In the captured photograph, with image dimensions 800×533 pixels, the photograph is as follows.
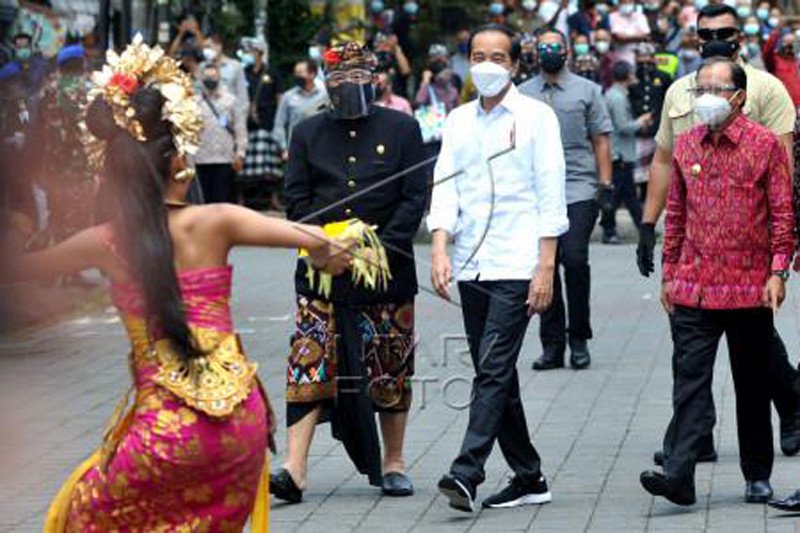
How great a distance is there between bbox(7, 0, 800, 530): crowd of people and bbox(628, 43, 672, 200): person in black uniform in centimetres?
1178

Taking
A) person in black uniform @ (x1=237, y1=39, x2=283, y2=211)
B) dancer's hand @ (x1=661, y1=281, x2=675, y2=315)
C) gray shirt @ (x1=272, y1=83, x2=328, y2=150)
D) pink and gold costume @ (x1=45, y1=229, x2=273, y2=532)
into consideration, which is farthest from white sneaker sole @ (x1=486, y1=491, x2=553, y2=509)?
person in black uniform @ (x1=237, y1=39, x2=283, y2=211)

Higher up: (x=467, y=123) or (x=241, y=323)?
(x=467, y=123)

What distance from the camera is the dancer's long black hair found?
5.96m

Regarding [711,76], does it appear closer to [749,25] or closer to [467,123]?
[467,123]

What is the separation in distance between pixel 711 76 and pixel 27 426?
397cm

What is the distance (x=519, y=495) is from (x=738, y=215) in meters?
1.43

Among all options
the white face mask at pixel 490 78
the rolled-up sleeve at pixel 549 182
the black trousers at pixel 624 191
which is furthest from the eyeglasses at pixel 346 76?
the black trousers at pixel 624 191

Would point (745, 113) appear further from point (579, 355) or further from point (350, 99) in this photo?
point (579, 355)

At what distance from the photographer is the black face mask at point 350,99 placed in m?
9.23

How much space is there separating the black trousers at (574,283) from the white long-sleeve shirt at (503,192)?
13.0 feet

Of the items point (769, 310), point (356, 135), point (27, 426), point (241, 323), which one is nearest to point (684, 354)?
point (769, 310)

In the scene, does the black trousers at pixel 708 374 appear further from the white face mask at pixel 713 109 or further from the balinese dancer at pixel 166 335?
the balinese dancer at pixel 166 335

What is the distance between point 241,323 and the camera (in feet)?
51.1

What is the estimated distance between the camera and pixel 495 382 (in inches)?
341
